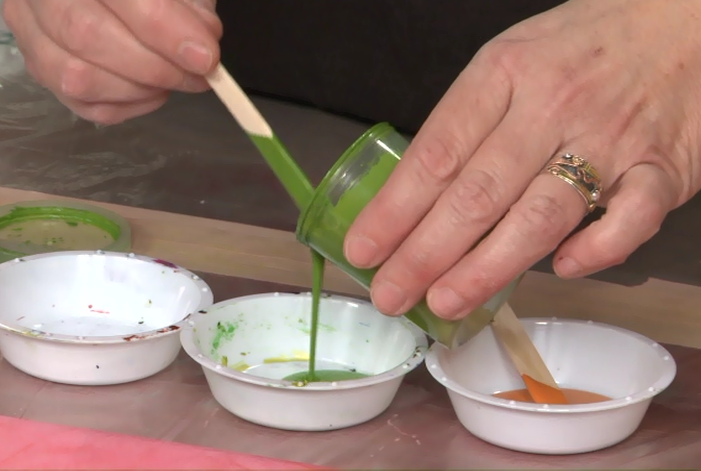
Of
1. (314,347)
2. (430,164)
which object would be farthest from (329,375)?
(430,164)

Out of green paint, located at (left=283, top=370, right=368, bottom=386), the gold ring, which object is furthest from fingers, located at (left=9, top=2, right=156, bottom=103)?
the gold ring

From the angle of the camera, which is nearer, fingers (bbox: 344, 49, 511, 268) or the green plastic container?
fingers (bbox: 344, 49, 511, 268)

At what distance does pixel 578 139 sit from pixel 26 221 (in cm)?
80

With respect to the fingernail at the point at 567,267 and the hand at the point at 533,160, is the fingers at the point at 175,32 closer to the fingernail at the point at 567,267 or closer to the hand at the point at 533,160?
the hand at the point at 533,160

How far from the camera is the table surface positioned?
882 millimetres

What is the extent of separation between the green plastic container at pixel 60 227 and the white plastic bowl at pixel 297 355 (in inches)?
10.0

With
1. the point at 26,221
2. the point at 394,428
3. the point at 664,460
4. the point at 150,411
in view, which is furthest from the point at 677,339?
the point at 26,221

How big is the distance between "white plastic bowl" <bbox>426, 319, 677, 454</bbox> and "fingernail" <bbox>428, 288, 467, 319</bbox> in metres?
Result: 0.10

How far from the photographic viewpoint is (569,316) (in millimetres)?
1152

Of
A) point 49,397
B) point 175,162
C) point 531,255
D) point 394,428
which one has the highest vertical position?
point 531,255

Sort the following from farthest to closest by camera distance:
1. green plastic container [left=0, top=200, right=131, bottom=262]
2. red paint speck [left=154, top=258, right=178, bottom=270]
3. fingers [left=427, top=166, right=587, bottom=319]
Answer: green plastic container [left=0, top=200, right=131, bottom=262] → red paint speck [left=154, top=258, right=178, bottom=270] → fingers [left=427, top=166, right=587, bottom=319]

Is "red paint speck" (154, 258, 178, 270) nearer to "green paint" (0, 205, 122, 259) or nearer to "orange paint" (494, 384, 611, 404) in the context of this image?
"green paint" (0, 205, 122, 259)

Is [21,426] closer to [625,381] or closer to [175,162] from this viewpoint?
[625,381]

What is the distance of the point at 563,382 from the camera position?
1038mm
